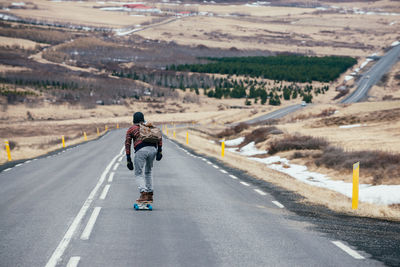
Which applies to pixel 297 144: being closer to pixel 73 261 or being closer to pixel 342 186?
pixel 342 186

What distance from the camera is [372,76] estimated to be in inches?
4801

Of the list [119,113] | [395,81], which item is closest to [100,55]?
[119,113]

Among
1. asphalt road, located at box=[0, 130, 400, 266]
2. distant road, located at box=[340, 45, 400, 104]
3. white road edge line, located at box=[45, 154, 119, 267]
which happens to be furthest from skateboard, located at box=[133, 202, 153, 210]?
distant road, located at box=[340, 45, 400, 104]

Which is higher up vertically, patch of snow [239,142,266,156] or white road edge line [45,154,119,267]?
white road edge line [45,154,119,267]

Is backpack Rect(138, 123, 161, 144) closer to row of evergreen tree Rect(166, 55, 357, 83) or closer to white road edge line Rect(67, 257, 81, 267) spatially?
white road edge line Rect(67, 257, 81, 267)

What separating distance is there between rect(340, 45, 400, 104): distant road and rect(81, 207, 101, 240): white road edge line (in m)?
80.1

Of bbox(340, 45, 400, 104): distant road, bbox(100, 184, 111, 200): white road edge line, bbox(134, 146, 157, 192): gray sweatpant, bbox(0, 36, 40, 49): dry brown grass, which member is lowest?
bbox(100, 184, 111, 200): white road edge line

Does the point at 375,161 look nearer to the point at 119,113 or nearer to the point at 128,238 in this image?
the point at 128,238

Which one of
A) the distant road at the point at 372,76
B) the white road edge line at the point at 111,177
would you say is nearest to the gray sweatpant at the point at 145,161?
the white road edge line at the point at 111,177

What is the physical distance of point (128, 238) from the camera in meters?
8.29

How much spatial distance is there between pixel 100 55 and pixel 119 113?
83.7m

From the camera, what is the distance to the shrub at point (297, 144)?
30656 millimetres

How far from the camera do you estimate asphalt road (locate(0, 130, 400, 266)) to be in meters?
7.13

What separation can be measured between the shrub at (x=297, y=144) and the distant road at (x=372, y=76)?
56.4 metres
